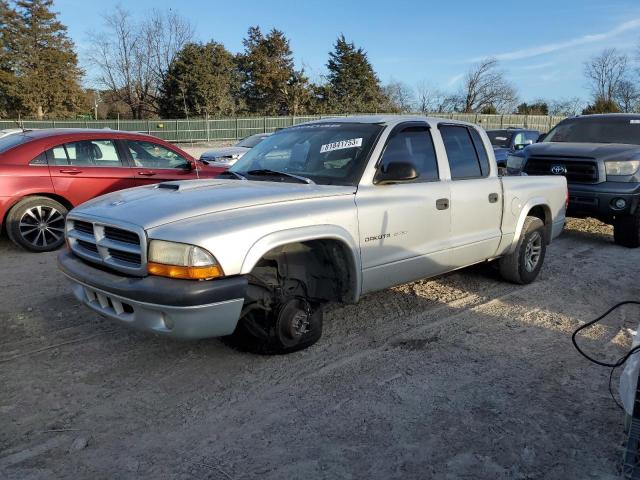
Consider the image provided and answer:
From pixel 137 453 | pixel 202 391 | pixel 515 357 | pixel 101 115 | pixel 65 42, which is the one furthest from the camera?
pixel 101 115

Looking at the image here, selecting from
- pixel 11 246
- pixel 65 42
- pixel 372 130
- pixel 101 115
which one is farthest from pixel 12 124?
pixel 372 130

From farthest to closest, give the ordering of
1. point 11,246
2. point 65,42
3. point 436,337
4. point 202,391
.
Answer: point 65,42 → point 11,246 → point 436,337 → point 202,391

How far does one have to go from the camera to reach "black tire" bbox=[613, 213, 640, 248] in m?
7.71

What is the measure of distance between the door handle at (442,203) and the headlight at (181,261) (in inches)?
85.8

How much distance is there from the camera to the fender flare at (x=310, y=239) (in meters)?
3.29

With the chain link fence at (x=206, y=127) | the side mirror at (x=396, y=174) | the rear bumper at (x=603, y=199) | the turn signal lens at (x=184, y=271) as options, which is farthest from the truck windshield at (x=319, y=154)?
the chain link fence at (x=206, y=127)

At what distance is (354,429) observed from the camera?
302 cm

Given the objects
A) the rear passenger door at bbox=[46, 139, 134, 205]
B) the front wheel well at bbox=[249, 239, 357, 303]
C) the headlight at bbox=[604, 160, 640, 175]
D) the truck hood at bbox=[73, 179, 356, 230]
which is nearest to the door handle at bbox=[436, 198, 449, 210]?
the truck hood at bbox=[73, 179, 356, 230]

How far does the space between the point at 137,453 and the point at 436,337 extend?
249cm

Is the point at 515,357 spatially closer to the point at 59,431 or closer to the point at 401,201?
the point at 401,201

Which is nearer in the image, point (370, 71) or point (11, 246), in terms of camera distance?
point (11, 246)

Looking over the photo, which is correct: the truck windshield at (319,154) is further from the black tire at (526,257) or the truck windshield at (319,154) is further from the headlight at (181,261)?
the black tire at (526,257)

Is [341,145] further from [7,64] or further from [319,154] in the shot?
[7,64]

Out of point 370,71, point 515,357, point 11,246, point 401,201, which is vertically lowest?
point 515,357
